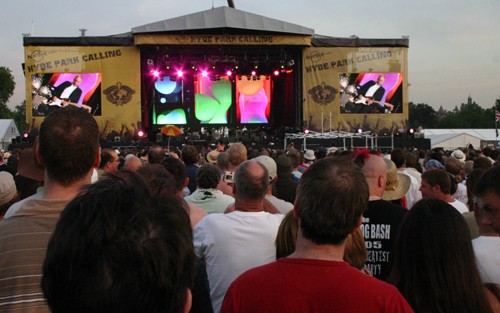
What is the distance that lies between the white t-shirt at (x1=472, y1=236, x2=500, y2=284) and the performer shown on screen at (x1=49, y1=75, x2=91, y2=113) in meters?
22.7

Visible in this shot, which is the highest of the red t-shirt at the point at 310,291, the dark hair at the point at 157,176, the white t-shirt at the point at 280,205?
the dark hair at the point at 157,176

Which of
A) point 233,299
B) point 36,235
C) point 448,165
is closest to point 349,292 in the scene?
point 233,299

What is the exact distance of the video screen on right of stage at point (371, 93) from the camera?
82.1 ft

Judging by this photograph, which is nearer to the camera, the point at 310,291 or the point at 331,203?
the point at 310,291

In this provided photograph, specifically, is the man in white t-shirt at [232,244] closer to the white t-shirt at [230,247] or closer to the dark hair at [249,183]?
the white t-shirt at [230,247]

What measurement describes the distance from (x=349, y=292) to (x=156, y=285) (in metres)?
0.72

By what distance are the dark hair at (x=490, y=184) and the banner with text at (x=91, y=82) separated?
73.7 ft

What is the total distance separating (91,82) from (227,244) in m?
22.4

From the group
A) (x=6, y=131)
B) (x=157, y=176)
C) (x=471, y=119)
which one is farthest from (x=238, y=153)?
(x=471, y=119)

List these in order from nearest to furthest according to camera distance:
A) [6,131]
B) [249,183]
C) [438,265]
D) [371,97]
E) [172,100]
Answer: [438,265]
[249,183]
[371,97]
[172,100]
[6,131]

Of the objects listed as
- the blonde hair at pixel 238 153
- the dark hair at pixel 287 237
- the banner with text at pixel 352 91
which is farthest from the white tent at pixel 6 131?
the dark hair at pixel 287 237

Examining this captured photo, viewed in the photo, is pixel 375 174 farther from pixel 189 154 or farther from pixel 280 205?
pixel 189 154

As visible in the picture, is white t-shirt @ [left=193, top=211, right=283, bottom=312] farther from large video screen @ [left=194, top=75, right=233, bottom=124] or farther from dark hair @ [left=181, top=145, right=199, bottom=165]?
large video screen @ [left=194, top=75, right=233, bottom=124]

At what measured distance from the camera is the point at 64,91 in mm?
23719
